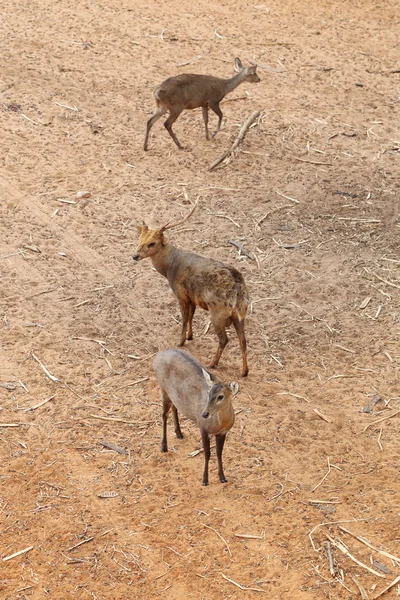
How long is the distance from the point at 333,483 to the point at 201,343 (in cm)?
257

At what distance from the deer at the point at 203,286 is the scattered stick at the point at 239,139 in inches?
145

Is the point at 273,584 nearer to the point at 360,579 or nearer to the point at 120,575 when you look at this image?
the point at 360,579

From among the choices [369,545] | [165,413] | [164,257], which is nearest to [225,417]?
[165,413]

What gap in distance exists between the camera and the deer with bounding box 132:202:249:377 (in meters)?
8.26

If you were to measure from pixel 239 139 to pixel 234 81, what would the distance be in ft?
4.27

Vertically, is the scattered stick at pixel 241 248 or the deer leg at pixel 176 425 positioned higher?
the deer leg at pixel 176 425

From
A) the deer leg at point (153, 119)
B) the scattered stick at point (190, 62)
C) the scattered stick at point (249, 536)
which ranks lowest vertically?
the scattered stick at point (190, 62)

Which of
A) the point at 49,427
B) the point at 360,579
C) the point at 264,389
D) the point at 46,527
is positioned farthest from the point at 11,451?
the point at 360,579

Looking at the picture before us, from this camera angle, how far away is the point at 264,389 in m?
8.30

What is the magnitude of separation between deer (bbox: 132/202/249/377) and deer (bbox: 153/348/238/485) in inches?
46.1

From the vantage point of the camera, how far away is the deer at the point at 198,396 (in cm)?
654

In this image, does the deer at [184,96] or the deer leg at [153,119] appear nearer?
the deer at [184,96]

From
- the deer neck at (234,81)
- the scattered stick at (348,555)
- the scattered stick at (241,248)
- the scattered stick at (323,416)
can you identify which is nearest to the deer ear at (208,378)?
the scattered stick at (348,555)

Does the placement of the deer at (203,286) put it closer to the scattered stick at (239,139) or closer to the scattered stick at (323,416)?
the scattered stick at (323,416)
